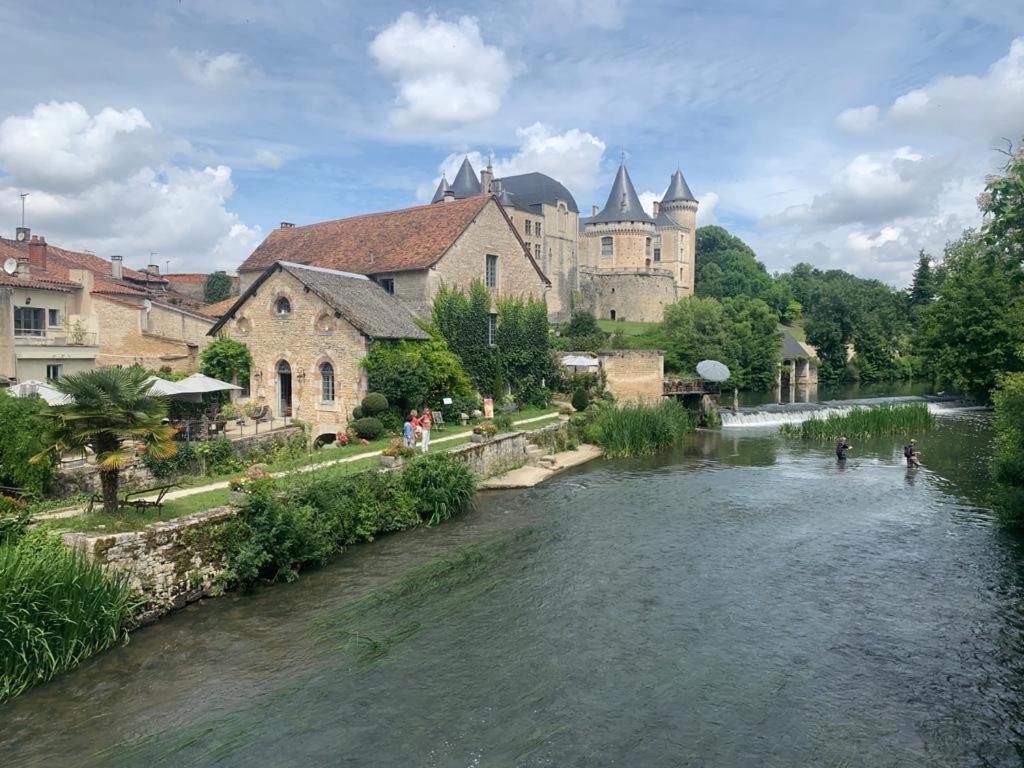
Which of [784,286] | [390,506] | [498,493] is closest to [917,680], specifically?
[390,506]

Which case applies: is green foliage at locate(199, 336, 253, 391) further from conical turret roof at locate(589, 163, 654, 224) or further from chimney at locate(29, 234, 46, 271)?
conical turret roof at locate(589, 163, 654, 224)

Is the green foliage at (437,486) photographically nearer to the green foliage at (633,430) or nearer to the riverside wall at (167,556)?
the riverside wall at (167,556)

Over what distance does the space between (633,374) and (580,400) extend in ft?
16.5

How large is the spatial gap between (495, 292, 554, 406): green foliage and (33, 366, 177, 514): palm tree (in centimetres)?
2009

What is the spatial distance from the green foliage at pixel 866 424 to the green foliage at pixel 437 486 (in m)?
18.8

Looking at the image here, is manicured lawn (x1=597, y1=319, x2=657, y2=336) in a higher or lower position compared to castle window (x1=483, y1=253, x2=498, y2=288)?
lower

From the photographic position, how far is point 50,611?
10023 millimetres

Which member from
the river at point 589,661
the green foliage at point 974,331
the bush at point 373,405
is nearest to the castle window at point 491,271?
the bush at point 373,405

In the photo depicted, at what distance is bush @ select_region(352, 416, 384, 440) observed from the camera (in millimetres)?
22594

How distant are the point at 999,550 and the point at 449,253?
2190cm

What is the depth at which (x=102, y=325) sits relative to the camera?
30062mm

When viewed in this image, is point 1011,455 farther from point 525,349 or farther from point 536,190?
point 536,190

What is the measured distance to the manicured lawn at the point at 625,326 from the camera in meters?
63.2

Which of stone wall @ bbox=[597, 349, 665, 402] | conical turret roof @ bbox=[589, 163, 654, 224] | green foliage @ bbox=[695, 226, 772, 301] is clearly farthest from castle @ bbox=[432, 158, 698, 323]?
stone wall @ bbox=[597, 349, 665, 402]
